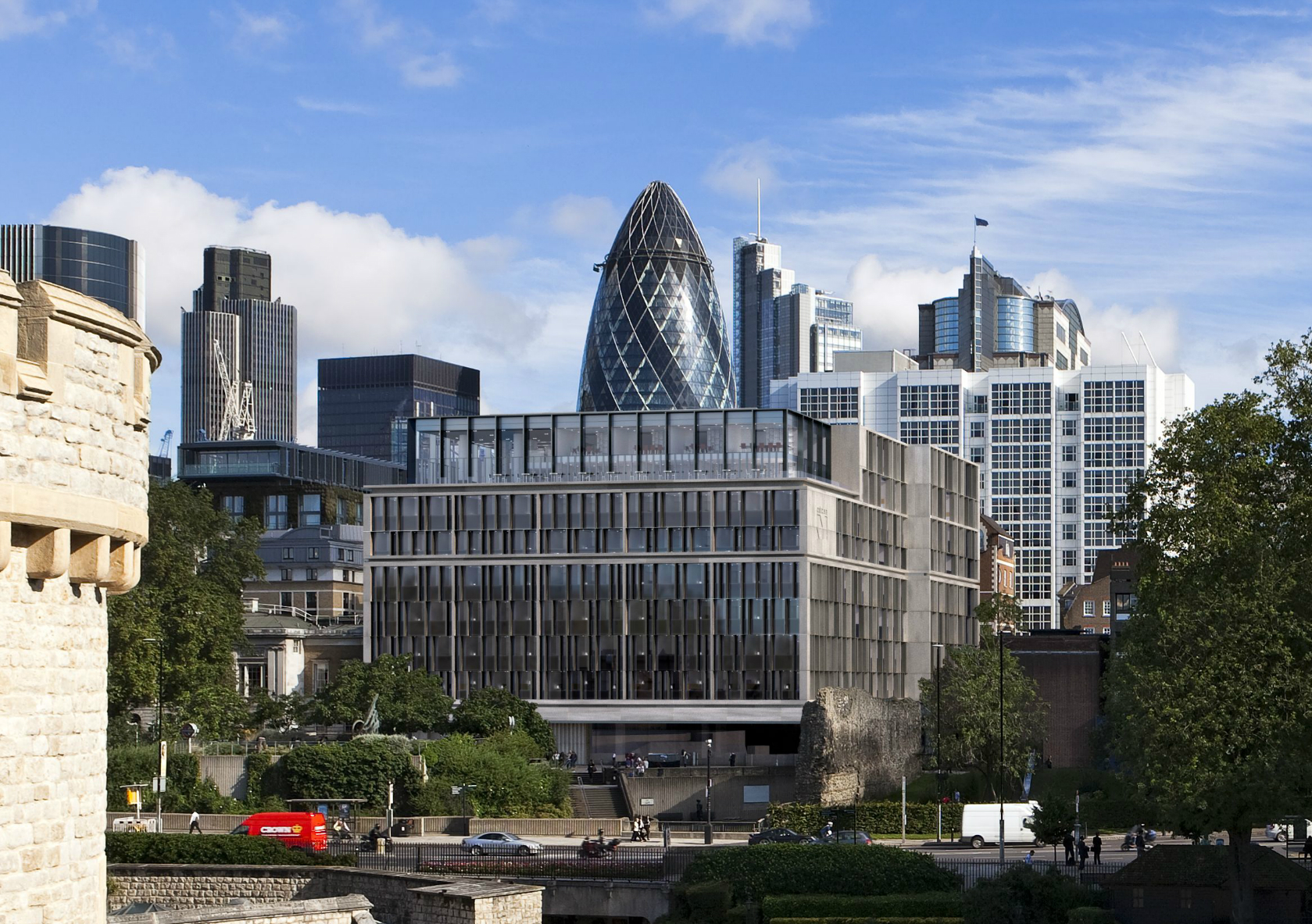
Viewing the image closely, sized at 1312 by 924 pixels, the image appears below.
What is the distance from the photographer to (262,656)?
367ft

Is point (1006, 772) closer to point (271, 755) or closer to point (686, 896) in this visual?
point (271, 755)

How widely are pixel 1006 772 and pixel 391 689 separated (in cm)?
3103

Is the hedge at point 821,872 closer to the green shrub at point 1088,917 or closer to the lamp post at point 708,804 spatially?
the green shrub at point 1088,917

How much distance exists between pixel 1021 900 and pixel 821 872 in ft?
21.7

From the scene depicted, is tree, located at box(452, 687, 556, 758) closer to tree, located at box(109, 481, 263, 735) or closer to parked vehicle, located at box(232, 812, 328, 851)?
tree, located at box(109, 481, 263, 735)

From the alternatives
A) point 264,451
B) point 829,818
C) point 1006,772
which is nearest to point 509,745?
point 829,818

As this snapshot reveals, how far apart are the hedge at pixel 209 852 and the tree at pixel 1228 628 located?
23.5 m

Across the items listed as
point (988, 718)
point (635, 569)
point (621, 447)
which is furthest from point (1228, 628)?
point (621, 447)

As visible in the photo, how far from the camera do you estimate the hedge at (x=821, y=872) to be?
49406 millimetres

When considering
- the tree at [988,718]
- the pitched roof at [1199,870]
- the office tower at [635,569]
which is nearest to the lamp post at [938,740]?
the tree at [988,718]

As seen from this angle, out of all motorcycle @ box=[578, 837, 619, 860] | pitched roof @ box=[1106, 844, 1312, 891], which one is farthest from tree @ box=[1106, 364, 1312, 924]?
motorcycle @ box=[578, 837, 619, 860]

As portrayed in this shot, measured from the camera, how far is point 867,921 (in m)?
45.8

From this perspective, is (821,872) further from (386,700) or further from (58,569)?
(386,700)

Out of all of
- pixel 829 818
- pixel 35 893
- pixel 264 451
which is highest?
pixel 264 451
